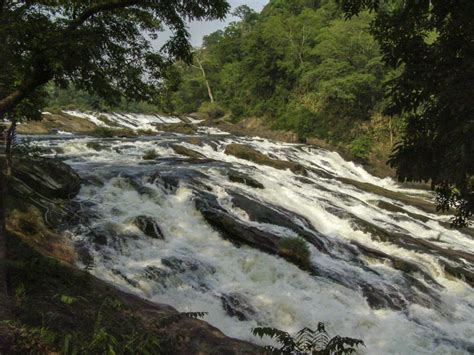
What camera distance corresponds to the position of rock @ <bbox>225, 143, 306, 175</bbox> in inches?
838

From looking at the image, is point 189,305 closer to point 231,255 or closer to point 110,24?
point 231,255

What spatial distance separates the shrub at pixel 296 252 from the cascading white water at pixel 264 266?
0.24 metres

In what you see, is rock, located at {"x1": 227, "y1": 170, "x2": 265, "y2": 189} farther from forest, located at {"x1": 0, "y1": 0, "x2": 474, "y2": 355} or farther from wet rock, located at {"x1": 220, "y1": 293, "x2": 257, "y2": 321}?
wet rock, located at {"x1": 220, "y1": 293, "x2": 257, "y2": 321}

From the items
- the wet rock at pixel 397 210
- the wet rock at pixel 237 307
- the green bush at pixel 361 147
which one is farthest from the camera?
the green bush at pixel 361 147

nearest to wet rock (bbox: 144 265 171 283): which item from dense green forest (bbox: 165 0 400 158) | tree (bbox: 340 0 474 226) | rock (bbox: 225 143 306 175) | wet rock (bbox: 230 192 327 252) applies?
wet rock (bbox: 230 192 327 252)

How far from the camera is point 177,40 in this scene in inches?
312

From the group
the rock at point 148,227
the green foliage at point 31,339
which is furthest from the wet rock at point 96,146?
the green foliage at point 31,339

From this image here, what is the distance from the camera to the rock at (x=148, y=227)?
34.7 feet

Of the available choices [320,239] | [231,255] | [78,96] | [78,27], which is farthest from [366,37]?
[78,96]

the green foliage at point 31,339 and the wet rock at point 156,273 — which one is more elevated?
the green foliage at point 31,339

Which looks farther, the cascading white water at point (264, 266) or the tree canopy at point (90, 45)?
the cascading white water at point (264, 266)

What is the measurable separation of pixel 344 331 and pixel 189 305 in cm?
334

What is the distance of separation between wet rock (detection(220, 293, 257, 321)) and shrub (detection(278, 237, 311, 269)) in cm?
228

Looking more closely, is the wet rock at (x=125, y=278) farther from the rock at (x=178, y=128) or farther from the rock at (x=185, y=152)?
the rock at (x=178, y=128)
